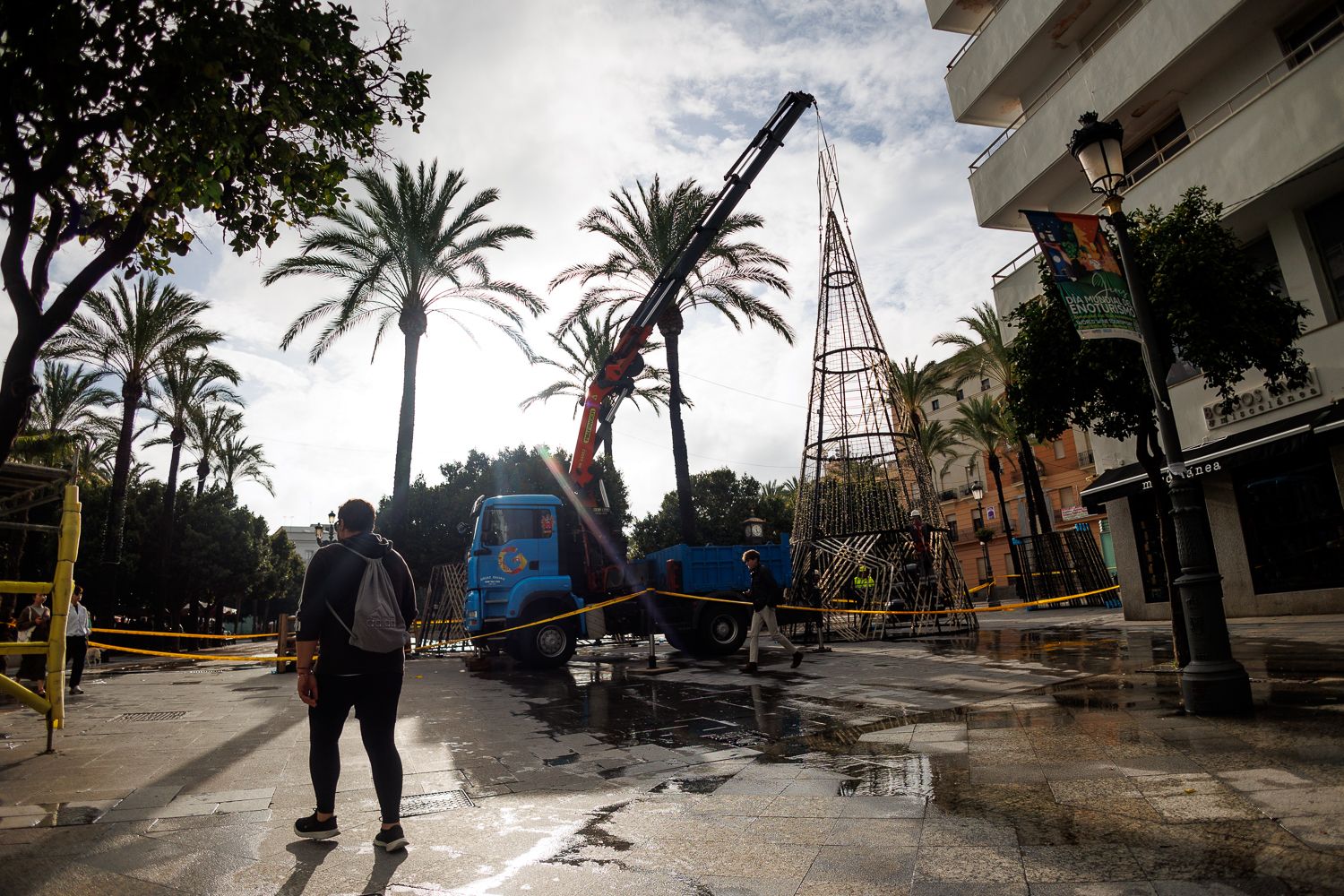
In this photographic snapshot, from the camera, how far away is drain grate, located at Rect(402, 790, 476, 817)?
4465 millimetres

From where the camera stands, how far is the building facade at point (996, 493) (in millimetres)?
37875

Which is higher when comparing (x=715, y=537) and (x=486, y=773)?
(x=715, y=537)

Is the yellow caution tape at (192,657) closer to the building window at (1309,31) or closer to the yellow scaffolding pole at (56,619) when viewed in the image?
the yellow scaffolding pole at (56,619)

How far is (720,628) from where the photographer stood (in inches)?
562

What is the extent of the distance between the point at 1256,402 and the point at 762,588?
950 centimetres

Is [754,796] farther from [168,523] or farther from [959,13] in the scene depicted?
[168,523]

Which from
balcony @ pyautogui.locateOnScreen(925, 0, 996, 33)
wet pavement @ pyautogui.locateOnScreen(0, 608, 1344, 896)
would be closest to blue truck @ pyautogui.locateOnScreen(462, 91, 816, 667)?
wet pavement @ pyautogui.locateOnScreen(0, 608, 1344, 896)

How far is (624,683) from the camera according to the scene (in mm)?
10719

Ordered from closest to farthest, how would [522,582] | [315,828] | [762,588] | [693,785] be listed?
[315,828], [693,785], [762,588], [522,582]

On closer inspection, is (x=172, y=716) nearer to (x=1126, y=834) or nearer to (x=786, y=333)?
(x=1126, y=834)

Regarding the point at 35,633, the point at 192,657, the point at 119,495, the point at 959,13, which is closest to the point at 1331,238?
the point at 959,13

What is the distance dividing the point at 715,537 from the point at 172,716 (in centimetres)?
3180

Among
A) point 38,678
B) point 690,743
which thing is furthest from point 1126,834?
point 38,678

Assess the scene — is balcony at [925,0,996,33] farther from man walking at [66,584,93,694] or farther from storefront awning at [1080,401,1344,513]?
man walking at [66,584,93,694]
